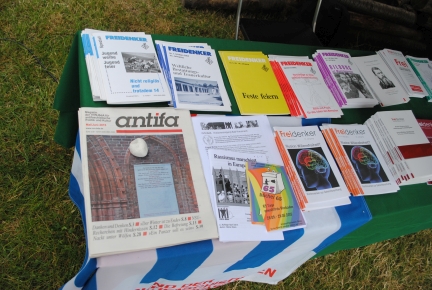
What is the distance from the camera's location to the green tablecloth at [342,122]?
44.6 inches

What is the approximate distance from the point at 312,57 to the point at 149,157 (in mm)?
868

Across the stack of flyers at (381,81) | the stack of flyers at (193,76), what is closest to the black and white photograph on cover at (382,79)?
the stack of flyers at (381,81)

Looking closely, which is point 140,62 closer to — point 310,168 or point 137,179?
point 137,179

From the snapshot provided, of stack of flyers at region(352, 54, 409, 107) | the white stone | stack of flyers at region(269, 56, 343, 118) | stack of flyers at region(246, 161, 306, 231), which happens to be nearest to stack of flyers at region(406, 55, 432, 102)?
stack of flyers at region(352, 54, 409, 107)

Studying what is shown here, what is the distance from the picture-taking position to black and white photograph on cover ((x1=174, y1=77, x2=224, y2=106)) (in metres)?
1.12

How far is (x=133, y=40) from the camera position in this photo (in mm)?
1166

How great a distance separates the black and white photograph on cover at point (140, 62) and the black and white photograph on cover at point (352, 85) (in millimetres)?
711

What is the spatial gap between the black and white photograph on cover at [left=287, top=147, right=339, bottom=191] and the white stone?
1.45ft

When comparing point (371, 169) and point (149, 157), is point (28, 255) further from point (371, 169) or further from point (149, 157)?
point (371, 169)

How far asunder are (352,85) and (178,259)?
3.18 feet

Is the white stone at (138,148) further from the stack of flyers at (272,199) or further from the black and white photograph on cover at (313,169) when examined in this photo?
the black and white photograph on cover at (313,169)

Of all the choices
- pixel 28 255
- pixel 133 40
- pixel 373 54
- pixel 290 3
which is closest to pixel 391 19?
pixel 290 3

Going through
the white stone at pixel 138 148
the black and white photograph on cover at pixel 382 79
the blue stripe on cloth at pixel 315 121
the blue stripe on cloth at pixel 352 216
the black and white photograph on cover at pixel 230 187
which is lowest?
→ the blue stripe on cloth at pixel 352 216

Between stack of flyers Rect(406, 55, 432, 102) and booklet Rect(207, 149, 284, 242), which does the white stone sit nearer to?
booklet Rect(207, 149, 284, 242)
